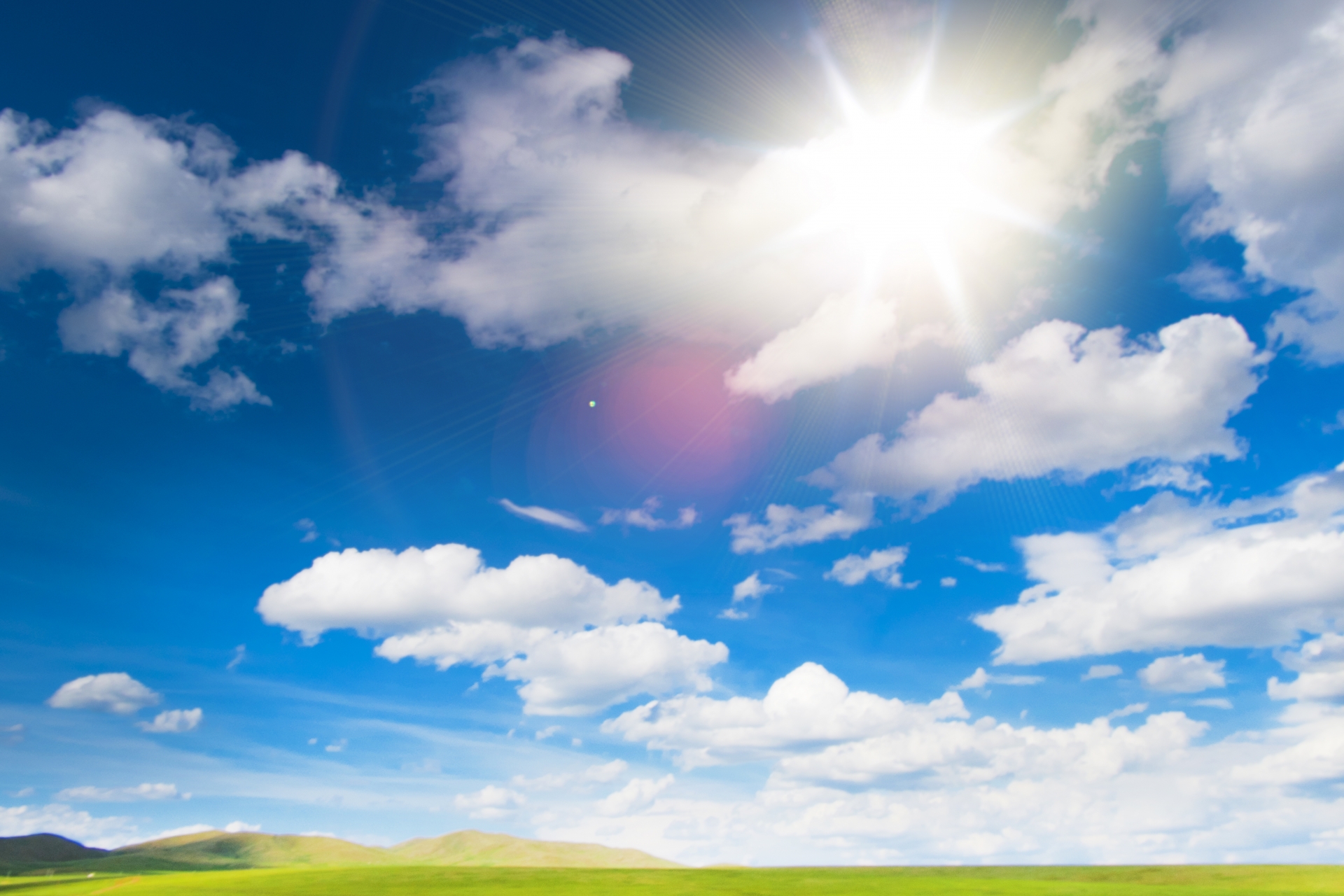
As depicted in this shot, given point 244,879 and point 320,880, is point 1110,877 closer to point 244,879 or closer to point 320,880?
point 320,880

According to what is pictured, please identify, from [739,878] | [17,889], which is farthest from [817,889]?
[17,889]

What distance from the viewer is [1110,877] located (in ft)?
558

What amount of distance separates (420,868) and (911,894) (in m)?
133

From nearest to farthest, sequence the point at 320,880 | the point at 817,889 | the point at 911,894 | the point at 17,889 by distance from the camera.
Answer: the point at 911,894
the point at 817,889
the point at 320,880
the point at 17,889

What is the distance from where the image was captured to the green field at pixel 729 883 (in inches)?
4938

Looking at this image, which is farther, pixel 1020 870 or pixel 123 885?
pixel 1020 870

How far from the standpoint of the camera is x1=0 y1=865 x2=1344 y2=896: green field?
125 m

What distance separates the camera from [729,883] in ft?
490

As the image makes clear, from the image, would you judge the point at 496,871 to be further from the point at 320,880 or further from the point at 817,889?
the point at 817,889

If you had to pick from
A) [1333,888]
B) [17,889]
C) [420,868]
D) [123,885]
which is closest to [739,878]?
[420,868]

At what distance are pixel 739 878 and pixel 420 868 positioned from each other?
8779cm

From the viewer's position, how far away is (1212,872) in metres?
172

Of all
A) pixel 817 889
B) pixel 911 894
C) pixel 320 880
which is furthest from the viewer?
pixel 320 880

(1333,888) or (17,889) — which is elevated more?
(1333,888)
